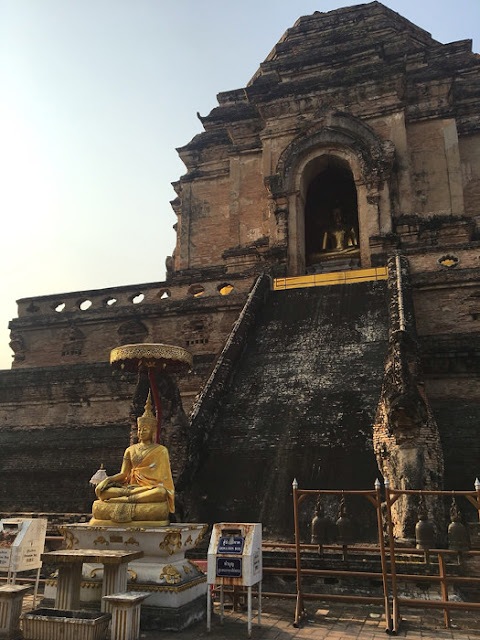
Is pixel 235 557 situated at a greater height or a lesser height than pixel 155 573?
greater

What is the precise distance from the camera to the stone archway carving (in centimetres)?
1892

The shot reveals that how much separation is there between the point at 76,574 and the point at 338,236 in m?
18.9

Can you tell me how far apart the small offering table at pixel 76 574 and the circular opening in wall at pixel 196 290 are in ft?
38.7

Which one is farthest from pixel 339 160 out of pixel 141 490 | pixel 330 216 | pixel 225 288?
pixel 141 490

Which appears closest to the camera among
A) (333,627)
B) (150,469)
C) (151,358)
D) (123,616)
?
(123,616)

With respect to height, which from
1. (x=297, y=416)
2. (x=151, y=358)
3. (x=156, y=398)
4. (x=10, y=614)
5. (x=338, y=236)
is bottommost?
(x=10, y=614)

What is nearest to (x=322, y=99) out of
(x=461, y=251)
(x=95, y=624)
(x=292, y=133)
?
(x=292, y=133)

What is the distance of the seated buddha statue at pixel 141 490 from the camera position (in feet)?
22.2

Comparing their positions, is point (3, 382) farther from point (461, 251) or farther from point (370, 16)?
point (370, 16)

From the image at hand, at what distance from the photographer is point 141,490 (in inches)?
275

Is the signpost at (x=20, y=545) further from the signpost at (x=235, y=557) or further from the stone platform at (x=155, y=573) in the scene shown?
the signpost at (x=235, y=557)

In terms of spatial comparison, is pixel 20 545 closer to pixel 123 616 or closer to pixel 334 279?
pixel 123 616

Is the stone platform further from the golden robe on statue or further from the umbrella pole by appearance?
the umbrella pole

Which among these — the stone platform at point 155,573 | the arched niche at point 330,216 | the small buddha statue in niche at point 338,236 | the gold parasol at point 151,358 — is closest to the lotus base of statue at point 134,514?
the stone platform at point 155,573
